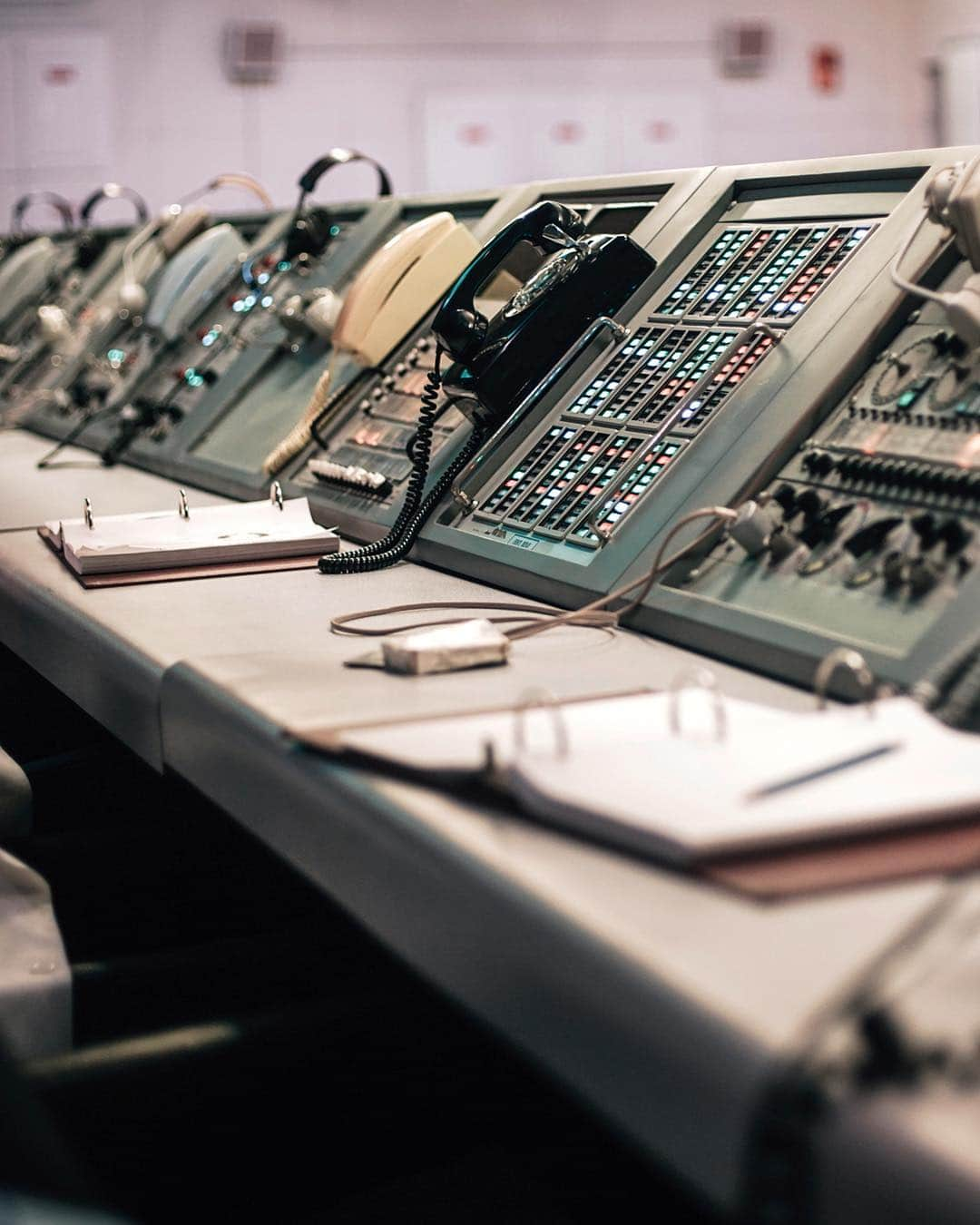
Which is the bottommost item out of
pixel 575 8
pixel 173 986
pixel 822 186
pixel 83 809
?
pixel 83 809

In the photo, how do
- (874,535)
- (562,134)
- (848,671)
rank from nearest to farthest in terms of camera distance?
(848,671) < (874,535) < (562,134)

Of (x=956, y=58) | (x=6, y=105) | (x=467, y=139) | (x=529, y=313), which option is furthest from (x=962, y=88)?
(x=529, y=313)

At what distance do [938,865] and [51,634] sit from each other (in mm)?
1031

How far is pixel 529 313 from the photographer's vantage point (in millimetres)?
1706

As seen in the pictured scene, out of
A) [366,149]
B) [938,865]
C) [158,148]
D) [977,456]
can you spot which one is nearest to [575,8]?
[366,149]

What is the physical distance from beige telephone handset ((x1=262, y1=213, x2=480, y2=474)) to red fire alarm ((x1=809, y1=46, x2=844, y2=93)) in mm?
5215

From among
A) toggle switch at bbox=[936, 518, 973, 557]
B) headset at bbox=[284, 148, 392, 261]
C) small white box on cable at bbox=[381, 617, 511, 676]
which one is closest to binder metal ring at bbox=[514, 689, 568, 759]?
small white box on cable at bbox=[381, 617, 511, 676]

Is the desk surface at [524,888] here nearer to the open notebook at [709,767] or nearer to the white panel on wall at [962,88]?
the open notebook at [709,767]

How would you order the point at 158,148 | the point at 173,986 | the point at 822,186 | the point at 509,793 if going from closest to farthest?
the point at 509,793 → the point at 173,986 → the point at 822,186 → the point at 158,148

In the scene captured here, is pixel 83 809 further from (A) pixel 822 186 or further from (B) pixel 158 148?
(B) pixel 158 148

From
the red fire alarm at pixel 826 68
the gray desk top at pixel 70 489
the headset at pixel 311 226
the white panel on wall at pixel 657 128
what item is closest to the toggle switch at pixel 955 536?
the gray desk top at pixel 70 489

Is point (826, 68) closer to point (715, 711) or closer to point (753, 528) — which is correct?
point (753, 528)

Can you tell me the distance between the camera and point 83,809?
5.82 feet

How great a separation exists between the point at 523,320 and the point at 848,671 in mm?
759
